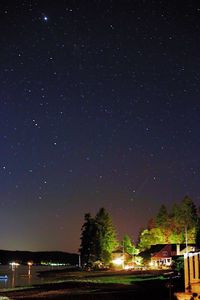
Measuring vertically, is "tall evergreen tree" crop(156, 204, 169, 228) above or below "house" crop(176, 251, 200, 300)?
above

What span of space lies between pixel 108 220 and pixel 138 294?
85.9 meters

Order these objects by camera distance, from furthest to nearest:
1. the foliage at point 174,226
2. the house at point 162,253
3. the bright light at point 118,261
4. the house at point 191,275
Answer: the foliage at point 174,226, the bright light at point 118,261, the house at point 162,253, the house at point 191,275

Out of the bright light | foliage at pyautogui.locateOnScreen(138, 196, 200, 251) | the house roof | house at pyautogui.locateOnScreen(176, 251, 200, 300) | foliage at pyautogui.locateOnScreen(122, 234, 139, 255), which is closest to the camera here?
house at pyautogui.locateOnScreen(176, 251, 200, 300)

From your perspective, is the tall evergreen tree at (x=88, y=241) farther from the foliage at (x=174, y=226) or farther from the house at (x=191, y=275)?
the house at (x=191, y=275)

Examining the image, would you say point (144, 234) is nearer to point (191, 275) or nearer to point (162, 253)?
point (162, 253)

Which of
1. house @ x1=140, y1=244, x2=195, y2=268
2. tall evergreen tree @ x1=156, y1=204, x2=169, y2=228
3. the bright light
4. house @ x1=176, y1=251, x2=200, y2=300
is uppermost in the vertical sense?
tall evergreen tree @ x1=156, y1=204, x2=169, y2=228

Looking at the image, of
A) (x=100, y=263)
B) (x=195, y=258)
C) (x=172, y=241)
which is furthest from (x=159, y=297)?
(x=172, y=241)

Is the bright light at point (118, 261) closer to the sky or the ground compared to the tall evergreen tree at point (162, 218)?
closer to the ground

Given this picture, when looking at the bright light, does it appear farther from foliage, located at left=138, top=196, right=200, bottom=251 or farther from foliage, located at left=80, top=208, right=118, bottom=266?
foliage, located at left=138, top=196, right=200, bottom=251

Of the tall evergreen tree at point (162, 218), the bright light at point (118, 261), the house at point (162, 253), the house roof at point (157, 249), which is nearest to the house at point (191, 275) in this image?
the house at point (162, 253)

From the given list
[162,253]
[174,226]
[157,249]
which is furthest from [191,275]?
[174,226]

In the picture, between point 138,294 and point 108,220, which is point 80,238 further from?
point 138,294

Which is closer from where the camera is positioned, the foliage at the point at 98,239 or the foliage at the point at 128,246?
the foliage at the point at 98,239

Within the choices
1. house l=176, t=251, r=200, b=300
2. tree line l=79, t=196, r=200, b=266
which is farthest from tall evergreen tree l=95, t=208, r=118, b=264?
house l=176, t=251, r=200, b=300
